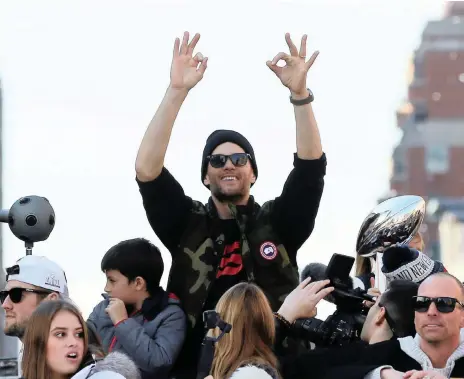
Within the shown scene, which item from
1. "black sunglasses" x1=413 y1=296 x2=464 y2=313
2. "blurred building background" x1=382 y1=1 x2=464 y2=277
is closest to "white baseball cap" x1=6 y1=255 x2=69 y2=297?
"black sunglasses" x1=413 y1=296 x2=464 y2=313

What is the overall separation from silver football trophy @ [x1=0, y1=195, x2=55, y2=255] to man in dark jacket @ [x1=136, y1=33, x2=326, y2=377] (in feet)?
2.49

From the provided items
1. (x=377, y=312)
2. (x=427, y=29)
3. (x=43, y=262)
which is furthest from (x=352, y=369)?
(x=427, y=29)

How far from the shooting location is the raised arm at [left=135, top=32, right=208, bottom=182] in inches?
371

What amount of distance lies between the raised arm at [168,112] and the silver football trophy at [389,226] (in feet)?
3.92

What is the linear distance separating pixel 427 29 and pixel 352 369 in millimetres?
92450

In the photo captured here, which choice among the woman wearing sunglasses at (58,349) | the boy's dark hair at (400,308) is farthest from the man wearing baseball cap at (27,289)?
the boy's dark hair at (400,308)

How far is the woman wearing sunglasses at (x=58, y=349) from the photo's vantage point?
8.50m

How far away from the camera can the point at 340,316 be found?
916 centimetres

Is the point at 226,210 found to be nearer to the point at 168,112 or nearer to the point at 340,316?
the point at 168,112

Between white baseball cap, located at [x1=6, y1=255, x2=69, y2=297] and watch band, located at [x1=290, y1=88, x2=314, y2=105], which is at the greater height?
watch band, located at [x1=290, y1=88, x2=314, y2=105]

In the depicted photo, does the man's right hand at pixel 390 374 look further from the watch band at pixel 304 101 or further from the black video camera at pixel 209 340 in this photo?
the watch band at pixel 304 101

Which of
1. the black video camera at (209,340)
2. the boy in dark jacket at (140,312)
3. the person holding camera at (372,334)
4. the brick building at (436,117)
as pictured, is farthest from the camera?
the brick building at (436,117)

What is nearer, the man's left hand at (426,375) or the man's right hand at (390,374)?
the man's left hand at (426,375)

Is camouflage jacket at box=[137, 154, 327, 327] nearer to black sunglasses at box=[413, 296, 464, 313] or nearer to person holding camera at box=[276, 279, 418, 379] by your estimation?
person holding camera at box=[276, 279, 418, 379]
